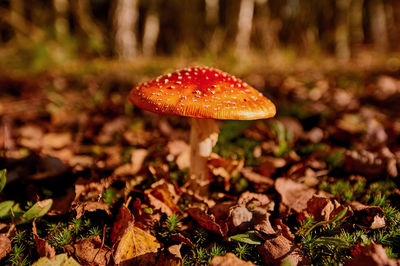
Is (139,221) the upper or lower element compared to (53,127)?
upper

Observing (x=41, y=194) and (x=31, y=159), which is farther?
(x=31, y=159)

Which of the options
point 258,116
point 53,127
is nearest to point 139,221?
point 258,116

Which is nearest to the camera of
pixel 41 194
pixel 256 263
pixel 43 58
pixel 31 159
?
pixel 256 263

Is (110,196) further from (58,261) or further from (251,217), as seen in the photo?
(251,217)

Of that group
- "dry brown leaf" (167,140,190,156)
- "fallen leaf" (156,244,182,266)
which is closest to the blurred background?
"dry brown leaf" (167,140,190,156)

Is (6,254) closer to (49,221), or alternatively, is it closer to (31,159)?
(49,221)

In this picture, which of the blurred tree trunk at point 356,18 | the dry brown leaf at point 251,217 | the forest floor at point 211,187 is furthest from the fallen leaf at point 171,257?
the blurred tree trunk at point 356,18

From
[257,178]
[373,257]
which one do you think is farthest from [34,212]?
[373,257]
